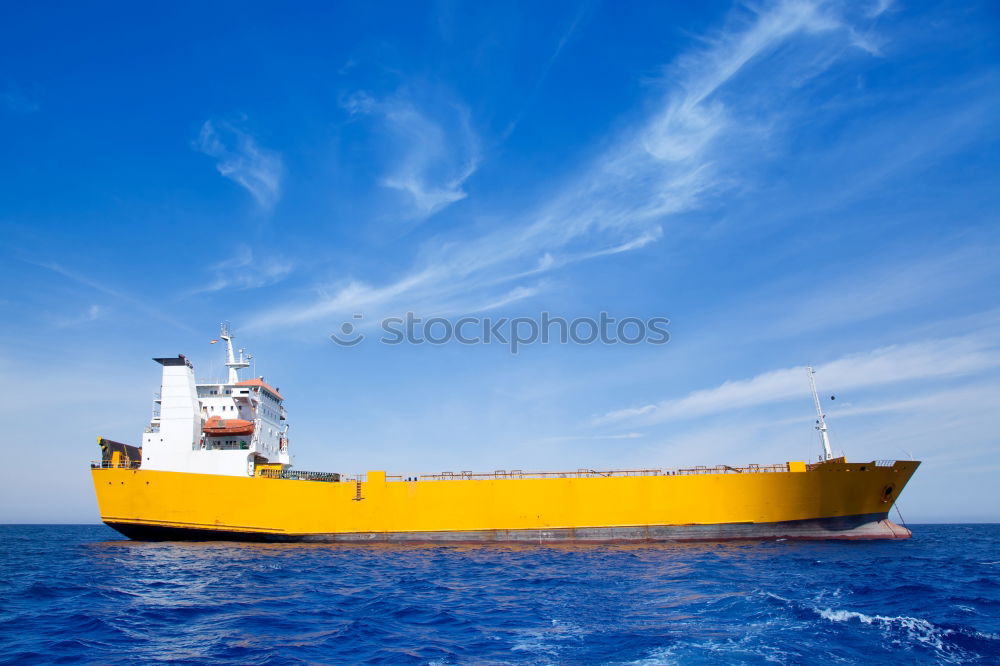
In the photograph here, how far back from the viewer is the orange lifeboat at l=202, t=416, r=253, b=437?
81.1 feet

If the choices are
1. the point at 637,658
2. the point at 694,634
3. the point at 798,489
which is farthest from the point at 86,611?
the point at 798,489

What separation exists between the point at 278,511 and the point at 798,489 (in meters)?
21.0

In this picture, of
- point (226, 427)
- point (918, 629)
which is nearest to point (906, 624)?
point (918, 629)

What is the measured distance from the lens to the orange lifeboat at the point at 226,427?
24.7m

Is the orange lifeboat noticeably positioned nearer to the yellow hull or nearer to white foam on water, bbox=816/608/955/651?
the yellow hull

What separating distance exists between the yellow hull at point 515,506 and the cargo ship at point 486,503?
4cm

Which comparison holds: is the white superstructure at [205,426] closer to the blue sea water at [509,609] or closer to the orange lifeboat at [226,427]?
the orange lifeboat at [226,427]

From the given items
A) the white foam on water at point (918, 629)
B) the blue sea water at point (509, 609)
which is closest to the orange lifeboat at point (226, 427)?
the blue sea water at point (509, 609)

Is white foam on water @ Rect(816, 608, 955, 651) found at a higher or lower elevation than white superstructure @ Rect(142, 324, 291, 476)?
lower

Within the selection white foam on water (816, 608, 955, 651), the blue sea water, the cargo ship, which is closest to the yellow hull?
the cargo ship

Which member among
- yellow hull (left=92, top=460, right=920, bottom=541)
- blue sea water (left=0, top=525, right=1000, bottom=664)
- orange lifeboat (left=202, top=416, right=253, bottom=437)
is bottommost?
blue sea water (left=0, top=525, right=1000, bottom=664)

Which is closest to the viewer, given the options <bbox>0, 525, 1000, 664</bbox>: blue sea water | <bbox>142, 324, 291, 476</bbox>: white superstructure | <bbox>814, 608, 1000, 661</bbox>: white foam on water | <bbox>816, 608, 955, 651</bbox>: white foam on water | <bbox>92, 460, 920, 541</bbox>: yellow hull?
<bbox>814, 608, 1000, 661</bbox>: white foam on water

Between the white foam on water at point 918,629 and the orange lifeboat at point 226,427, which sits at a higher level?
the orange lifeboat at point 226,427

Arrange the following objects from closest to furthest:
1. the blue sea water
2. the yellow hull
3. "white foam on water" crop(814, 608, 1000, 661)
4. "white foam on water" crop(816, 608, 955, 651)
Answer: "white foam on water" crop(814, 608, 1000, 661)
the blue sea water
"white foam on water" crop(816, 608, 955, 651)
the yellow hull
